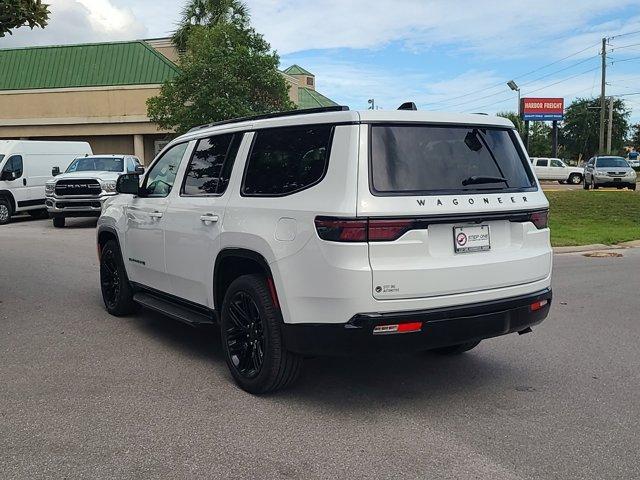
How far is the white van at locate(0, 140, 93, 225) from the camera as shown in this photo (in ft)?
61.4

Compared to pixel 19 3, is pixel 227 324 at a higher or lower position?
lower

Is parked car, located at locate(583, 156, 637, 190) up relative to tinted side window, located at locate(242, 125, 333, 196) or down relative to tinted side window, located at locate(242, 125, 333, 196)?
down

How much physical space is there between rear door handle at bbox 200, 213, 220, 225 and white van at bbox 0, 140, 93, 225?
15.6 metres

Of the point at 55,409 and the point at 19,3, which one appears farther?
the point at 19,3

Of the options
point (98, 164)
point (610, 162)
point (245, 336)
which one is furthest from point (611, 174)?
point (245, 336)

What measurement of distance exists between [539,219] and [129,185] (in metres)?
3.73

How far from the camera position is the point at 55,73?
3788 cm

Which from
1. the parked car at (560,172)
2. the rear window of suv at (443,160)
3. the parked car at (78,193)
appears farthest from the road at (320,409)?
the parked car at (560,172)

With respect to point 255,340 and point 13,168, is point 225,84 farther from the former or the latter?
point 255,340

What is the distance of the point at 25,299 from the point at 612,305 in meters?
6.98

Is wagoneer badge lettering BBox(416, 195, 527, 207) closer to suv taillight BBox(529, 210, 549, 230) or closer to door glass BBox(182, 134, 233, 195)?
suv taillight BBox(529, 210, 549, 230)

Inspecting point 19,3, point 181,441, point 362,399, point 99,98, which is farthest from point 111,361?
point 99,98

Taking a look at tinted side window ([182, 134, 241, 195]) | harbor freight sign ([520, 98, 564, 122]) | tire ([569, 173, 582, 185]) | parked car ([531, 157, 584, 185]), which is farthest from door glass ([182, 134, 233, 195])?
harbor freight sign ([520, 98, 564, 122])

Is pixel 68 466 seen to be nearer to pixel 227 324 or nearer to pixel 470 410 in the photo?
pixel 227 324
